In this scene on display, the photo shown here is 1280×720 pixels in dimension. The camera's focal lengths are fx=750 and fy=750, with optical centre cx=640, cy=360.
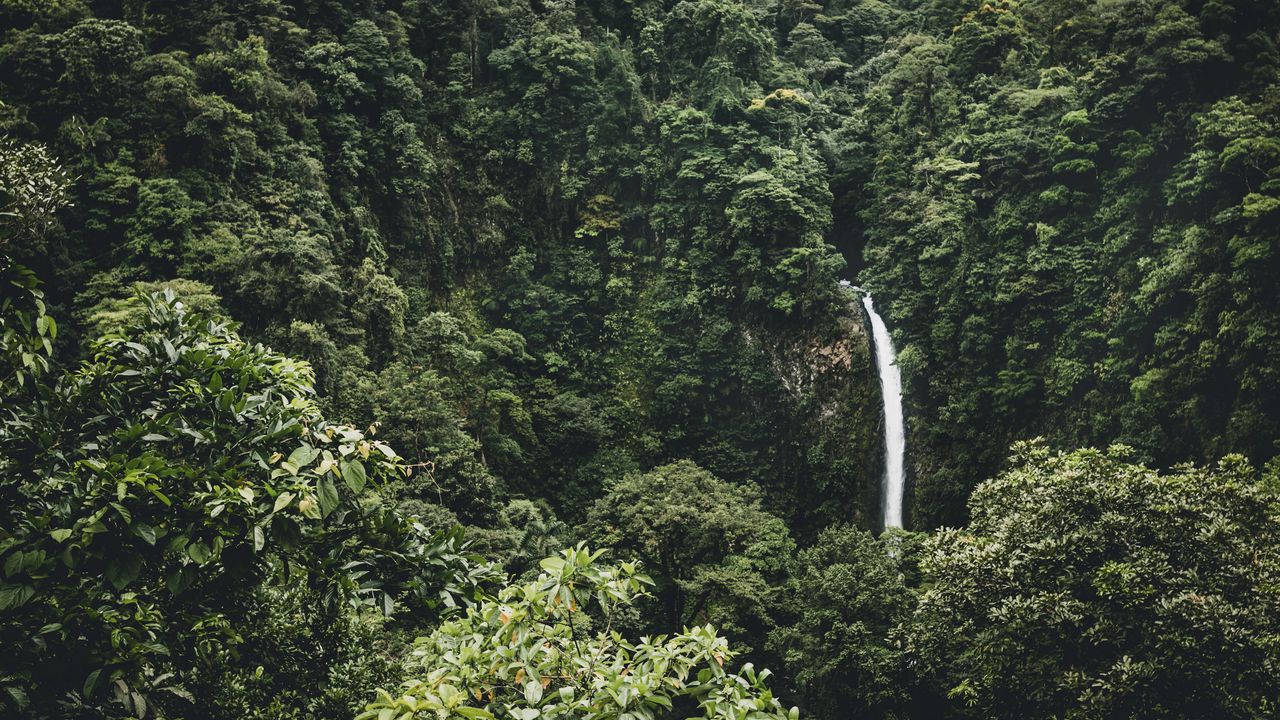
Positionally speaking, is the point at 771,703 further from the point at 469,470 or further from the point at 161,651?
the point at 469,470

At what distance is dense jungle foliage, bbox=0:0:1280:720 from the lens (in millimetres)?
2787

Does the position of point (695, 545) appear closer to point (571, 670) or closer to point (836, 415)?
point (836, 415)

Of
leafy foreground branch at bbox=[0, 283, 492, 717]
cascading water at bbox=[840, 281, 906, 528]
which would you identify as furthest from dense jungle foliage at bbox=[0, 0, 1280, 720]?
cascading water at bbox=[840, 281, 906, 528]

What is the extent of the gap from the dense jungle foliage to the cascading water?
37 centimetres

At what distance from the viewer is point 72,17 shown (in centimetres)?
1436

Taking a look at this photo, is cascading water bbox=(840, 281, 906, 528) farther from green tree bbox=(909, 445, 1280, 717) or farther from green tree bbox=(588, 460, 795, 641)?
green tree bbox=(909, 445, 1280, 717)

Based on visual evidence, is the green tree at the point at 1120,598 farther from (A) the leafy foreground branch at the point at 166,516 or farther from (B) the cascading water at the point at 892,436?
(B) the cascading water at the point at 892,436

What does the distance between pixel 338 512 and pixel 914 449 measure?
56.8 ft

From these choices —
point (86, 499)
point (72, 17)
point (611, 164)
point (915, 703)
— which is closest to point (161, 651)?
point (86, 499)

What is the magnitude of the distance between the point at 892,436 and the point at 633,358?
24.5 ft

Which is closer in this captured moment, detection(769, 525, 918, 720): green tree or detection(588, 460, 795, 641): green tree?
detection(769, 525, 918, 720): green tree

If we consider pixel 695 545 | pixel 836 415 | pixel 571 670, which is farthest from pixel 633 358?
pixel 571 670

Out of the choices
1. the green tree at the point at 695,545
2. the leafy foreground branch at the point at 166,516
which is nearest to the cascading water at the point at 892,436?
the green tree at the point at 695,545

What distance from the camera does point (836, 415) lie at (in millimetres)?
19406
